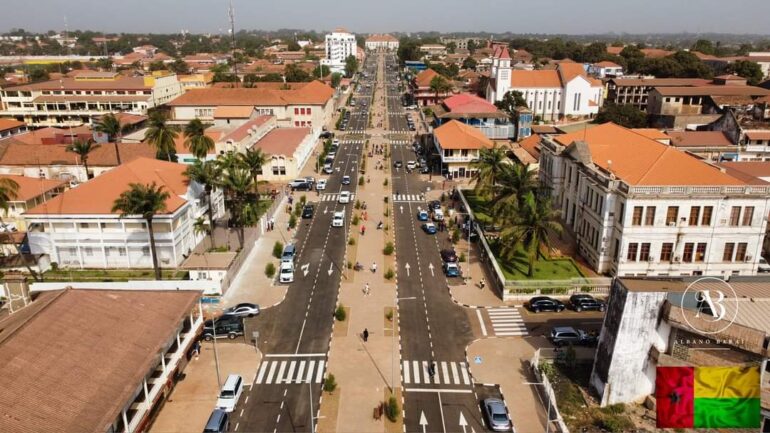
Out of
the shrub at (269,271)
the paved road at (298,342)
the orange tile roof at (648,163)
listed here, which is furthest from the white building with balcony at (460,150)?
the shrub at (269,271)

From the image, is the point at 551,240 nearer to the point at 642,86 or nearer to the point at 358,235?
the point at 358,235

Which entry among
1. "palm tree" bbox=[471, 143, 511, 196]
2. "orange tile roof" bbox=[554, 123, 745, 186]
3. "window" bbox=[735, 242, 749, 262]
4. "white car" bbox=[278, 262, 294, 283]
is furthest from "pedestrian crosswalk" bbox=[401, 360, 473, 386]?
"palm tree" bbox=[471, 143, 511, 196]

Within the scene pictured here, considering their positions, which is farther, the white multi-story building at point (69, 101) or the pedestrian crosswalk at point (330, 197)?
the white multi-story building at point (69, 101)

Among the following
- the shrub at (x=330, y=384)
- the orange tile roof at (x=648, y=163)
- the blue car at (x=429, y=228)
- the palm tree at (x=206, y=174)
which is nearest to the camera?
the shrub at (x=330, y=384)

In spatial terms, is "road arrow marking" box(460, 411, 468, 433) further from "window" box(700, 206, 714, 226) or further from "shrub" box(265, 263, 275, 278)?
"window" box(700, 206, 714, 226)

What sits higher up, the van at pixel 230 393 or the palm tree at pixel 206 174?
the palm tree at pixel 206 174

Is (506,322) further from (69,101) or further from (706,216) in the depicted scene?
(69,101)

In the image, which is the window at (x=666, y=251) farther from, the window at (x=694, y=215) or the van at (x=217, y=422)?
the van at (x=217, y=422)
